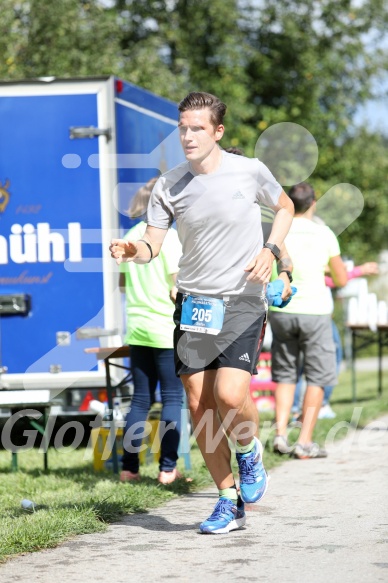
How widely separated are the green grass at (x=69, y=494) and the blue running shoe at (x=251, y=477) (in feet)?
2.29

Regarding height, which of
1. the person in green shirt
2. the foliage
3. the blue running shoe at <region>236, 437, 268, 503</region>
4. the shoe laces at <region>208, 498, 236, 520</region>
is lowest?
the shoe laces at <region>208, 498, 236, 520</region>

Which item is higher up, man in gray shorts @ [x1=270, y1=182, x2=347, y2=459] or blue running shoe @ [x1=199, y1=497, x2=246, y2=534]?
man in gray shorts @ [x1=270, y1=182, x2=347, y2=459]

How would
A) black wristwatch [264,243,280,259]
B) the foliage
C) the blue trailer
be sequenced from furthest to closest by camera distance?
the foliage, the blue trailer, black wristwatch [264,243,280,259]

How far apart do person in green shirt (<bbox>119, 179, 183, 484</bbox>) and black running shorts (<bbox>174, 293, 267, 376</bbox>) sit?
178 cm

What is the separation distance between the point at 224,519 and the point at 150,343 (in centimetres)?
207

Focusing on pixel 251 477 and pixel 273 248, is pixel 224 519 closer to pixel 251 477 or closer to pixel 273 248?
pixel 251 477

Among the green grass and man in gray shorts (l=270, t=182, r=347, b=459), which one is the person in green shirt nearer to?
the green grass

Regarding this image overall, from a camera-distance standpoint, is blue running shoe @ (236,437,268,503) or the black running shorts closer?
the black running shorts

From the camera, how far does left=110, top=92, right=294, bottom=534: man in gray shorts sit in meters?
5.30

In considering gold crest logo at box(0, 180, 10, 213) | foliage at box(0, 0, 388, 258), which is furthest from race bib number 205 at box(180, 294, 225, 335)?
foliage at box(0, 0, 388, 258)

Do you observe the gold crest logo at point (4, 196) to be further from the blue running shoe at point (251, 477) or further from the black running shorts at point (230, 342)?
the blue running shoe at point (251, 477)

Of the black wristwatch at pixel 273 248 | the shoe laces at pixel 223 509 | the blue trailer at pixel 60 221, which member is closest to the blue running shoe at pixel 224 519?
the shoe laces at pixel 223 509

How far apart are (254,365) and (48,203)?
4019mm

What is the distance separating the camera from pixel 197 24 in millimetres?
26859
